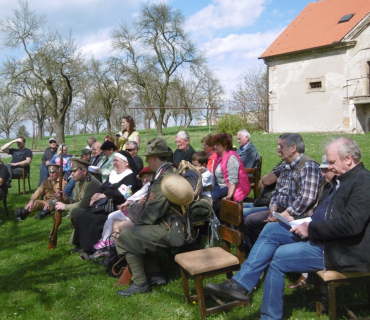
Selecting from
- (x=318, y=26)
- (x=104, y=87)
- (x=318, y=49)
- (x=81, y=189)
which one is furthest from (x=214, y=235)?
(x=104, y=87)

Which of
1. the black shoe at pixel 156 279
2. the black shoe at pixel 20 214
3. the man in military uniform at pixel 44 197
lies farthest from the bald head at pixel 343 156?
the black shoe at pixel 20 214

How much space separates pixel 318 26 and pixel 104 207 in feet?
85.7

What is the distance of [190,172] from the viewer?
4277mm

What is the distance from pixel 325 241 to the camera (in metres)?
3.14

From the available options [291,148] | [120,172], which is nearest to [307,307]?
[291,148]

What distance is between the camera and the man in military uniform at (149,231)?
157 inches

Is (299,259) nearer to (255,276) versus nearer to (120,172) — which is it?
(255,276)

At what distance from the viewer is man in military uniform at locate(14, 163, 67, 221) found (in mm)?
7980

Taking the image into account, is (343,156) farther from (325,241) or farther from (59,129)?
(59,129)

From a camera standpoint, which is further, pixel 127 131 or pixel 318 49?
pixel 318 49

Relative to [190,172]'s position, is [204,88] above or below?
above

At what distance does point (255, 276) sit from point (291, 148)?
5.12 ft

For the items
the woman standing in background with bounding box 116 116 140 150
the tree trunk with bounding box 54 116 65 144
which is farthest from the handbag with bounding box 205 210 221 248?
the tree trunk with bounding box 54 116 65 144

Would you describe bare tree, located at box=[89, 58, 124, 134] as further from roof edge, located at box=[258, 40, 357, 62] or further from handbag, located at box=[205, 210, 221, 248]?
handbag, located at box=[205, 210, 221, 248]
